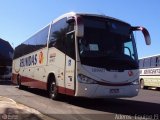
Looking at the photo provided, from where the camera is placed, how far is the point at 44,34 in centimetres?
1936

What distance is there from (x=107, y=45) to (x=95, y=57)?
0.72m

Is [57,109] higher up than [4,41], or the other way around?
[4,41]

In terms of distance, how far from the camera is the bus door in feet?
46.7

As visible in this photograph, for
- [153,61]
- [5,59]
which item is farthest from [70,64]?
[5,59]

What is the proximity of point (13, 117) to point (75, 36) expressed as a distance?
5.05 metres

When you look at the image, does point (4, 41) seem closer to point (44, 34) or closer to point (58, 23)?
point (44, 34)

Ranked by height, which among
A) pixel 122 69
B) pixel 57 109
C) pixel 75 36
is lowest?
pixel 57 109

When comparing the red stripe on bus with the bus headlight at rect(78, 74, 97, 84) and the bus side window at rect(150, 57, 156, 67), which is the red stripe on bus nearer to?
the bus headlight at rect(78, 74, 97, 84)

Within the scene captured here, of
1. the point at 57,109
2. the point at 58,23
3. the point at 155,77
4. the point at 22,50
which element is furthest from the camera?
the point at 155,77

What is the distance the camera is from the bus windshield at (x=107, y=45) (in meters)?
14.0

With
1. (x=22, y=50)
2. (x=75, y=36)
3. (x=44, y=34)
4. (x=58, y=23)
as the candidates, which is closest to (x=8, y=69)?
(x=22, y=50)

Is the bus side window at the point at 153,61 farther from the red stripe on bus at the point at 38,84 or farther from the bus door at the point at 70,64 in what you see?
the bus door at the point at 70,64

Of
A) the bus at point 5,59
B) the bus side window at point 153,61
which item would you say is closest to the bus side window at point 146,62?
the bus side window at point 153,61

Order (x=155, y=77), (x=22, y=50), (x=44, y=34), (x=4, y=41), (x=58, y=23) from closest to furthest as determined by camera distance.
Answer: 1. (x=58, y=23)
2. (x=44, y=34)
3. (x=22, y=50)
4. (x=155, y=77)
5. (x=4, y=41)
